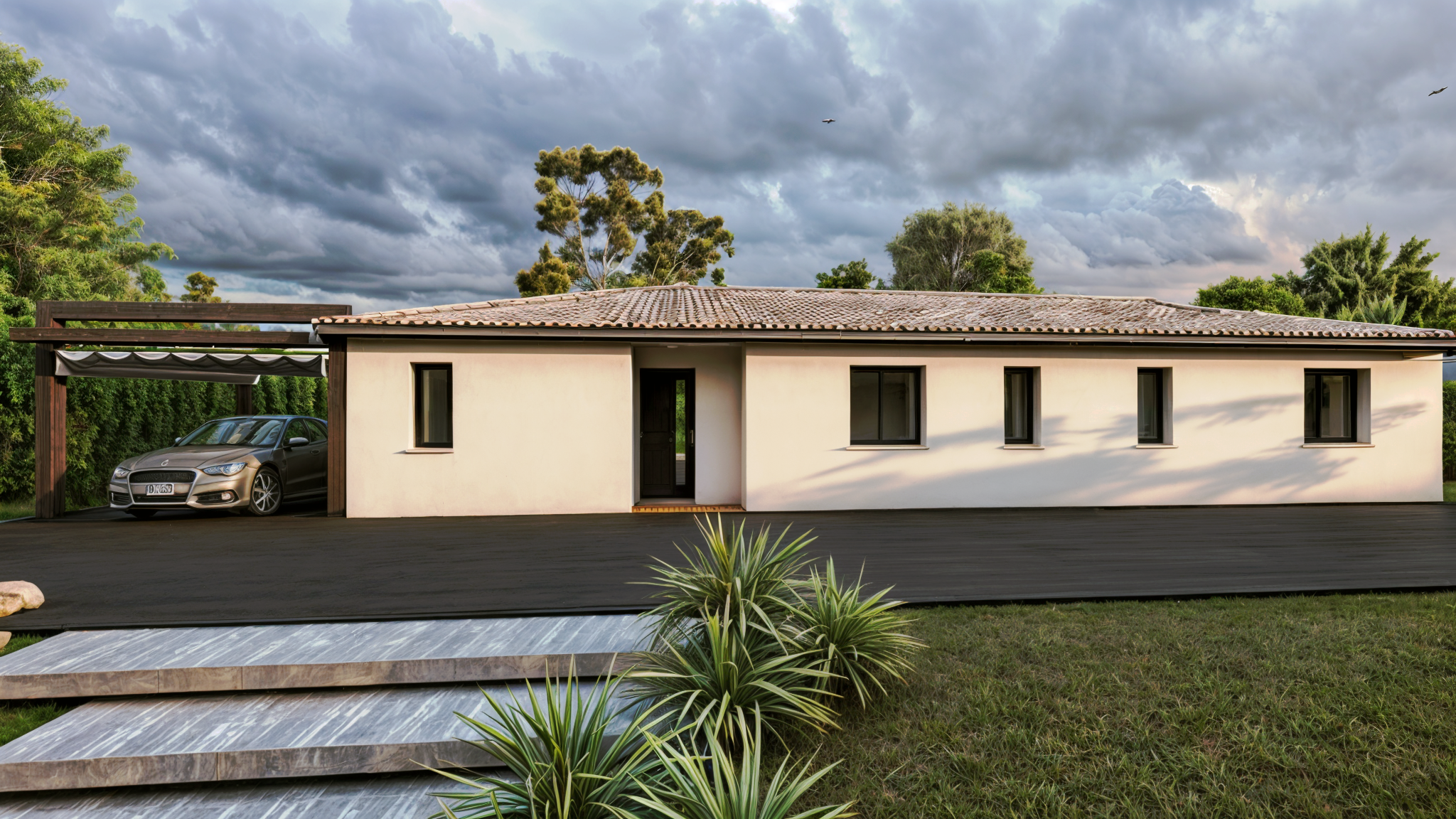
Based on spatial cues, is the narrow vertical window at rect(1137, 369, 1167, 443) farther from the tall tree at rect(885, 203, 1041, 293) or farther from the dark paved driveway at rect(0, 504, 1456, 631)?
the tall tree at rect(885, 203, 1041, 293)

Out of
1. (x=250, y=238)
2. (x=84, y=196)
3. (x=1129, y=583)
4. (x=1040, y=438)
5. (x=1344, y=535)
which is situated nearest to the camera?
(x=1129, y=583)

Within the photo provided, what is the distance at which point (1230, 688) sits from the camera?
131 inches

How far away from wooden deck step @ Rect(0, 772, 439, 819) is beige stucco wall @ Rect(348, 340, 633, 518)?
6.71m

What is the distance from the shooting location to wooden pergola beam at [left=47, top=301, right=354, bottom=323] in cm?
915

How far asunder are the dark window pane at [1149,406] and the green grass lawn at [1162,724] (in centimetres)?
705

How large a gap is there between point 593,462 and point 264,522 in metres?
4.72

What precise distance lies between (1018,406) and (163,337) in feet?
45.2

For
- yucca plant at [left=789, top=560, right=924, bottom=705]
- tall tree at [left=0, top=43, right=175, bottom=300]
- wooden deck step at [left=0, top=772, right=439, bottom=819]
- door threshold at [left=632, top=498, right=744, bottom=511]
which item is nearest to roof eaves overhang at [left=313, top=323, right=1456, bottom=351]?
door threshold at [left=632, top=498, right=744, bottom=511]

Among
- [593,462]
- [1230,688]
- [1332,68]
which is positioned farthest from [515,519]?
[1332,68]

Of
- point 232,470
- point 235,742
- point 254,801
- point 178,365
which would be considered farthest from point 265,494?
point 254,801

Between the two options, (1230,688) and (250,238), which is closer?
(1230,688)

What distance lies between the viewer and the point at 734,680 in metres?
2.92

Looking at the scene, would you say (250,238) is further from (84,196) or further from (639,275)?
(639,275)

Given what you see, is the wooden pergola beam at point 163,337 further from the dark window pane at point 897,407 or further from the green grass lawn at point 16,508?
the dark window pane at point 897,407
